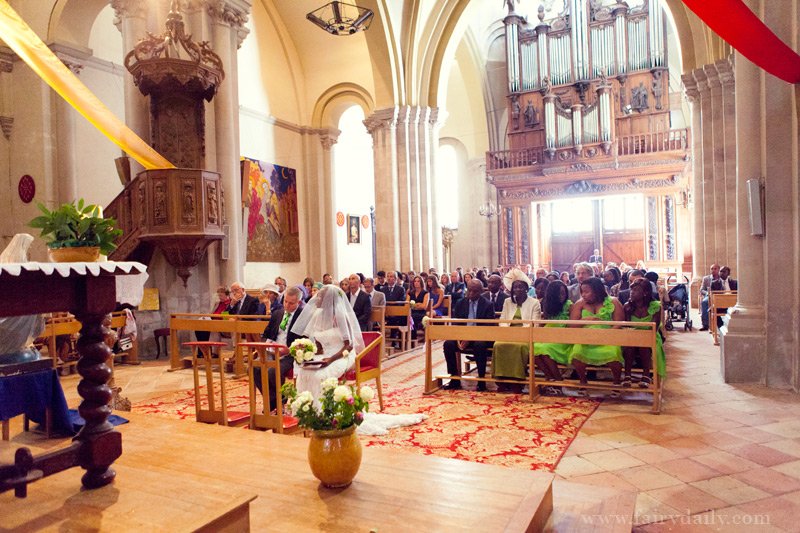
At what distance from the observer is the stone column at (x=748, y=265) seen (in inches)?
244

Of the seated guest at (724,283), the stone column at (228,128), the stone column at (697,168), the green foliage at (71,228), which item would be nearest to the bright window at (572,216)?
the stone column at (697,168)

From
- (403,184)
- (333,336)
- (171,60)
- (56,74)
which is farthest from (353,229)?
(333,336)

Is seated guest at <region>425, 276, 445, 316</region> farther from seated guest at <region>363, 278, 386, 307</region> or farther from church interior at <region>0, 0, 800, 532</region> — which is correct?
seated guest at <region>363, 278, 386, 307</region>

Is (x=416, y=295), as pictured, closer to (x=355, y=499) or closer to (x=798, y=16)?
(x=798, y=16)

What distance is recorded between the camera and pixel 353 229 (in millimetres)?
19453

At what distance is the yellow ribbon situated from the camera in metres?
5.99

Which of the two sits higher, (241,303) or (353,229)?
(353,229)

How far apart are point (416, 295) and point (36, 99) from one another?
852 cm

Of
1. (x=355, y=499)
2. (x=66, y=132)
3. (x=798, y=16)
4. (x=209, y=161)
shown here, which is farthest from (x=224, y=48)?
(x=355, y=499)

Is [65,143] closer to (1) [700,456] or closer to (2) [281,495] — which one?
(2) [281,495]

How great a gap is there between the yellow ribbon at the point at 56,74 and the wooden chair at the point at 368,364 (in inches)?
168

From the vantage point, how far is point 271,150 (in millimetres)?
16250

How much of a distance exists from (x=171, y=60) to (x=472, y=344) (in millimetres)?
5886

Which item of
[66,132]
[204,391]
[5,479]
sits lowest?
[204,391]
